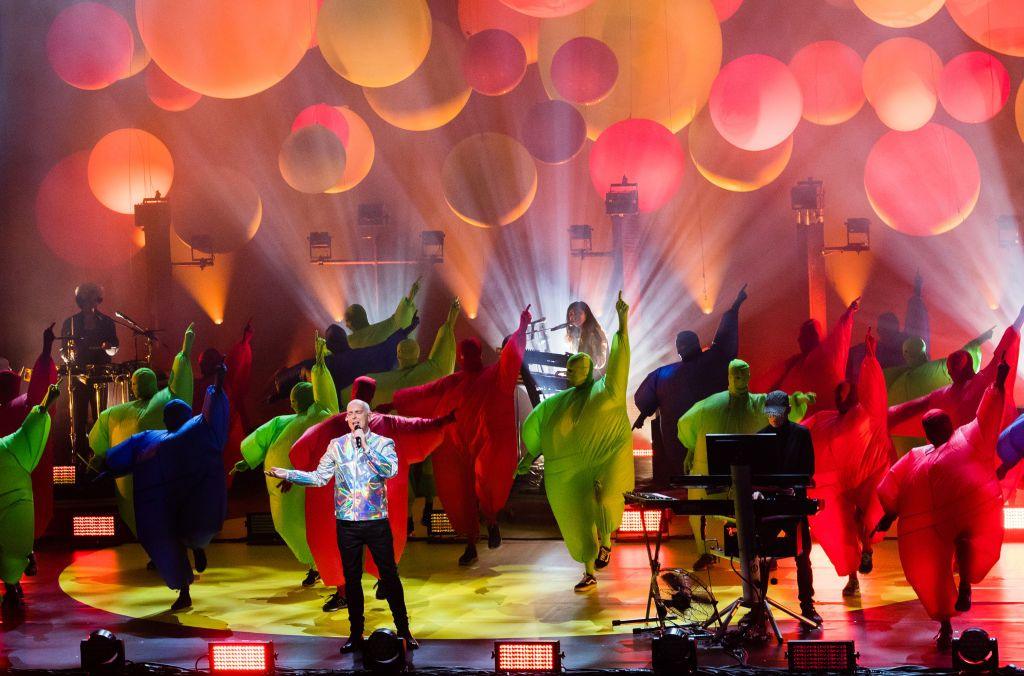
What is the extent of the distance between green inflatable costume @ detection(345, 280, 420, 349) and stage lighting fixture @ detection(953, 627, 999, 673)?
4.67m

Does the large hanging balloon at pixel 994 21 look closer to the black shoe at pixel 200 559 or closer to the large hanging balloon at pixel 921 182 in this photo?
the large hanging balloon at pixel 921 182

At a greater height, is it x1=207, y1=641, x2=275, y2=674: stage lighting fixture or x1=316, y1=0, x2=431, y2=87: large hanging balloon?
x1=316, y1=0, x2=431, y2=87: large hanging balloon

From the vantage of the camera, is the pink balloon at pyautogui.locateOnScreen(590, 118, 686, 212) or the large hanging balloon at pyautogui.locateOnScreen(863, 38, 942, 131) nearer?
the pink balloon at pyautogui.locateOnScreen(590, 118, 686, 212)

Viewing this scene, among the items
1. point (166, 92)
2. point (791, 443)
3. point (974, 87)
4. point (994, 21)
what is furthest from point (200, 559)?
point (994, 21)

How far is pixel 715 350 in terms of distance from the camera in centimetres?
755

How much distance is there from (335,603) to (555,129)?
11.3 ft

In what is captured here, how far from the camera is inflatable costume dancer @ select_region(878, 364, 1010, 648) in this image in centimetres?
525

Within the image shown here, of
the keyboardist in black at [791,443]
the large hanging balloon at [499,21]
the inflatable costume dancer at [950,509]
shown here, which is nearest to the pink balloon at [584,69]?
the large hanging balloon at [499,21]

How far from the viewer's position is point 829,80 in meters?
7.95

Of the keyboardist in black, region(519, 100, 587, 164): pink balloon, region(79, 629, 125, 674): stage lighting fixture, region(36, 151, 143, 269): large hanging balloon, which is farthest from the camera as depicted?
region(36, 151, 143, 269): large hanging balloon

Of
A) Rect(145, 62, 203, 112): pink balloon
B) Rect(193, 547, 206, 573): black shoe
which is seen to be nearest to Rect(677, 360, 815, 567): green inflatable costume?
Rect(193, 547, 206, 573): black shoe

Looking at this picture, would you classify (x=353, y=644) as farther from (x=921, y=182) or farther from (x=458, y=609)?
(x=921, y=182)

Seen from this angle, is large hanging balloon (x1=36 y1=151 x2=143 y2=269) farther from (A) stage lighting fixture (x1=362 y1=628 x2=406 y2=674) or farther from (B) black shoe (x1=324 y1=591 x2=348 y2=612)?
(A) stage lighting fixture (x1=362 y1=628 x2=406 y2=674)

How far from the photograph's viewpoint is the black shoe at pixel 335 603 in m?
6.35
